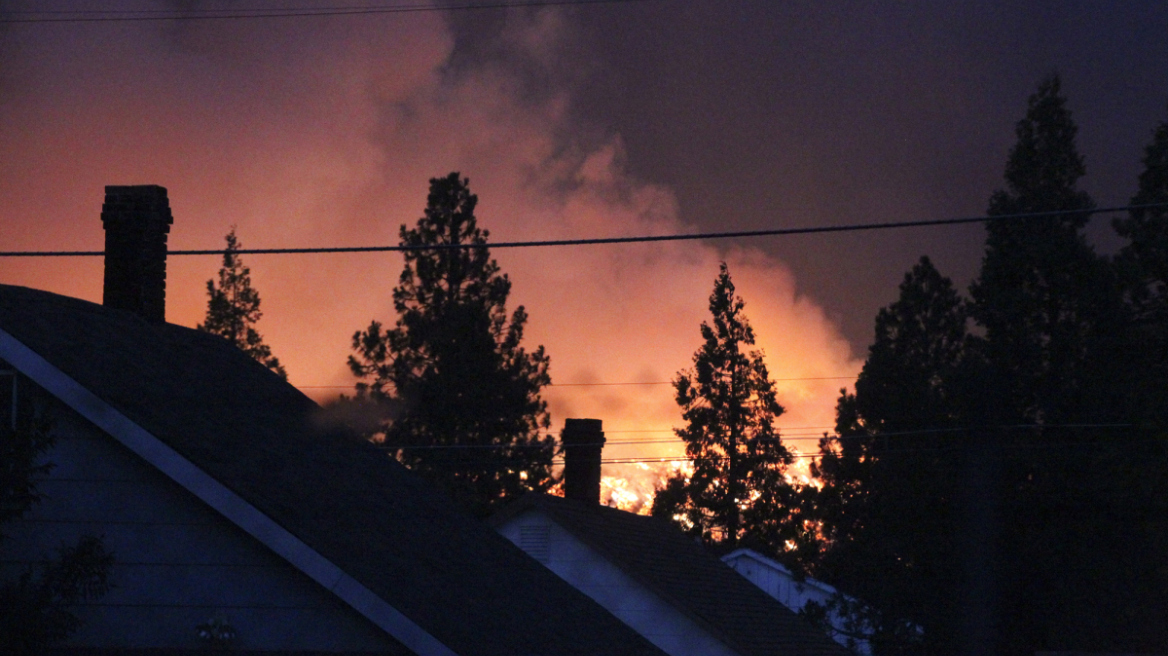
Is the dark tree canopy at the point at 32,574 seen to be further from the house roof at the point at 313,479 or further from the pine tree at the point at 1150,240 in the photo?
the pine tree at the point at 1150,240

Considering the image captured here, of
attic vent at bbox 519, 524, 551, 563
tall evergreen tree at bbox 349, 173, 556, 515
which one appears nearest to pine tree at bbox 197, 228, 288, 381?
tall evergreen tree at bbox 349, 173, 556, 515

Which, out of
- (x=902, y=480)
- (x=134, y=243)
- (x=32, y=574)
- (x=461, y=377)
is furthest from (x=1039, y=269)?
(x=32, y=574)

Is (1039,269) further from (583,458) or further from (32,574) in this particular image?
(32,574)

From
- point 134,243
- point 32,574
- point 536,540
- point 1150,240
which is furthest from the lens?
point 1150,240

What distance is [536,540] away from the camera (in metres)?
26.2

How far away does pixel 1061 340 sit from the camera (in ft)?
146

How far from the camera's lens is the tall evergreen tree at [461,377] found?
49375 millimetres

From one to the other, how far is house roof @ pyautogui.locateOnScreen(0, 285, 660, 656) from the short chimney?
0.56m

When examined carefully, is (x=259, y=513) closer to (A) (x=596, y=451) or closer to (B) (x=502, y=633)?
(B) (x=502, y=633)

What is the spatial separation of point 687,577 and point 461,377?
23387 millimetres

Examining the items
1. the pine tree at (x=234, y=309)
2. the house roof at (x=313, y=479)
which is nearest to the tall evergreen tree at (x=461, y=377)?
the pine tree at (x=234, y=309)

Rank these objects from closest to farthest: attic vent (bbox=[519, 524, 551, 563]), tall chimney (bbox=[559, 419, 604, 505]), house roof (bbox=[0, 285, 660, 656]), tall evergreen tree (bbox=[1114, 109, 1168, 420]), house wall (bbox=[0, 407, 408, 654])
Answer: house wall (bbox=[0, 407, 408, 654]) < house roof (bbox=[0, 285, 660, 656]) < attic vent (bbox=[519, 524, 551, 563]) < tall chimney (bbox=[559, 419, 604, 505]) < tall evergreen tree (bbox=[1114, 109, 1168, 420])

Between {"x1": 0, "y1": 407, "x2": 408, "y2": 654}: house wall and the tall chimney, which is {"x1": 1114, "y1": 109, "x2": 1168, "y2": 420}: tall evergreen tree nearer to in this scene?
the tall chimney

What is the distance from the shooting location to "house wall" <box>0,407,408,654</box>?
1046cm
